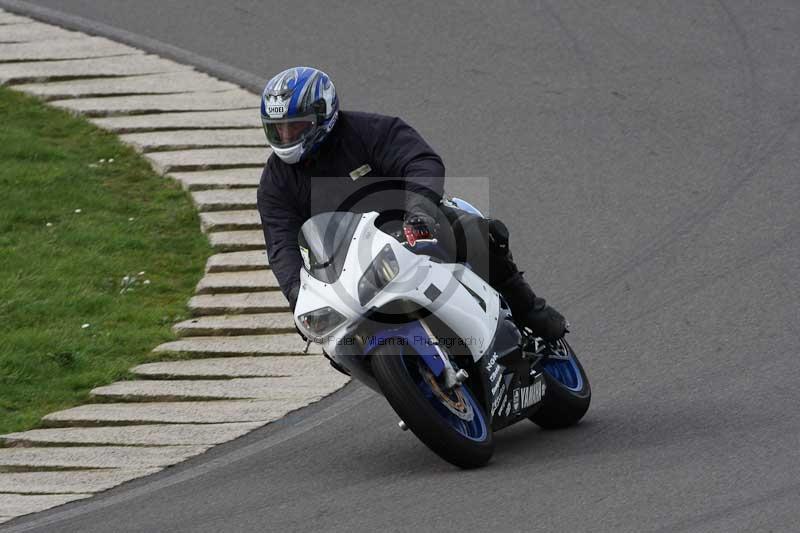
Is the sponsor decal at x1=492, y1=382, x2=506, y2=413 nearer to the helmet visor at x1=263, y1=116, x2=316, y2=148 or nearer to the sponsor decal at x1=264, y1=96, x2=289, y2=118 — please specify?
the helmet visor at x1=263, y1=116, x2=316, y2=148

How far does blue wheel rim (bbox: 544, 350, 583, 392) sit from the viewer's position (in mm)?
6523

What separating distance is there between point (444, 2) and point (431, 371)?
784 cm

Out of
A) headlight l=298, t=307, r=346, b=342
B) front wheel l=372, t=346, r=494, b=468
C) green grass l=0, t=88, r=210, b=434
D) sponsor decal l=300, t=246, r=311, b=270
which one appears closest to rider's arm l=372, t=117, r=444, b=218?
sponsor decal l=300, t=246, r=311, b=270

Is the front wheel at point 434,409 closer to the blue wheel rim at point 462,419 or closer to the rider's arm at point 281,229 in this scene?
the blue wheel rim at point 462,419

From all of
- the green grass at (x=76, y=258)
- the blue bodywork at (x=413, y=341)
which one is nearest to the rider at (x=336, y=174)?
the blue bodywork at (x=413, y=341)

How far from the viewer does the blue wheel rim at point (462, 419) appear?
5559mm

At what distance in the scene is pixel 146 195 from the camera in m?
10.1

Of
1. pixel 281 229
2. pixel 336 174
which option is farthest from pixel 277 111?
pixel 281 229

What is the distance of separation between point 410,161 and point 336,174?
353mm

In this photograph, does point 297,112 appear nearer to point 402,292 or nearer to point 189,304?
point 402,292

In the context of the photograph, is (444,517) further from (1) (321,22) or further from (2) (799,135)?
(1) (321,22)

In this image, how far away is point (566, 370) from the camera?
659 centimetres

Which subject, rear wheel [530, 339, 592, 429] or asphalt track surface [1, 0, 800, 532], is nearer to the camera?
asphalt track surface [1, 0, 800, 532]

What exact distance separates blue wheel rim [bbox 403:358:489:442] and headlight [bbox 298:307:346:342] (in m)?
0.33
